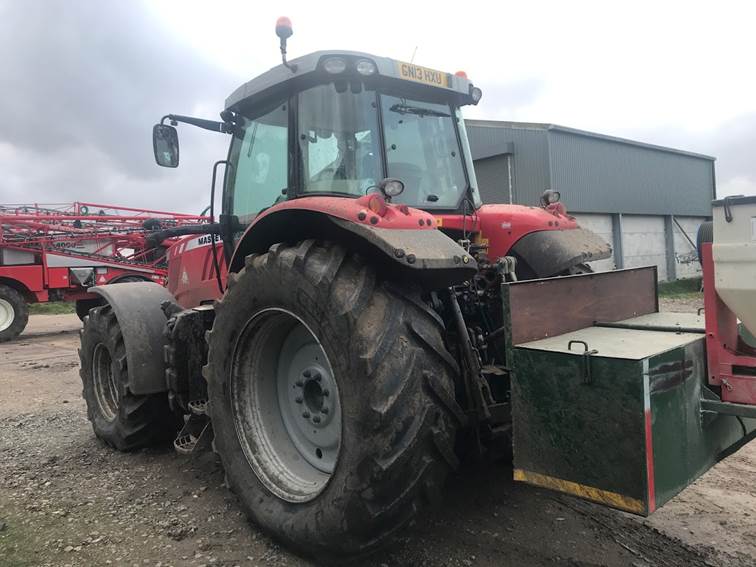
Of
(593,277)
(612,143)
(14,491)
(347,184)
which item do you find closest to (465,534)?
(593,277)

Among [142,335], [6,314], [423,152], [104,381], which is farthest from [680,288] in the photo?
[6,314]

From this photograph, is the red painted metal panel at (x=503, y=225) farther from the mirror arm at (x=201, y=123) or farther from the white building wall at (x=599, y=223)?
the white building wall at (x=599, y=223)

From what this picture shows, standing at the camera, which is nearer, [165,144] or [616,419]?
[616,419]

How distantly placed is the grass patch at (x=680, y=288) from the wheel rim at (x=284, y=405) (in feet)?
53.2

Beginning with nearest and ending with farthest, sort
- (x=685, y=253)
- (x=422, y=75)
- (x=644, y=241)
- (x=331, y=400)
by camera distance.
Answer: (x=331, y=400) < (x=422, y=75) < (x=644, y=241) < (x=685, y=253)

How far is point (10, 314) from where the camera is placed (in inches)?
484

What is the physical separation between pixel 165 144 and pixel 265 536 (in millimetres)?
2683

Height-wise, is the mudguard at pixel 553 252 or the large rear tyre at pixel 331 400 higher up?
the mudguard at pixel 553 252

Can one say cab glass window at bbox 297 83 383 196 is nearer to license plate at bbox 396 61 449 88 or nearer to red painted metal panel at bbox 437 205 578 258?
license plate at bbox 396 61 449 88

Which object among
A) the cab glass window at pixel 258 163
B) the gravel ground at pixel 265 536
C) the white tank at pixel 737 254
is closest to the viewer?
the white tank at pixel 737 254

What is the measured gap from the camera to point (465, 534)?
291 cm

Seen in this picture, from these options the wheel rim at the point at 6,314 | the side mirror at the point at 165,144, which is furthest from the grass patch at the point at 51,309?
the side mirror at the point at 165,144

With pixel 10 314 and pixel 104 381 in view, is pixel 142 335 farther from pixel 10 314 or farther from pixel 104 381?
pixel 10 314

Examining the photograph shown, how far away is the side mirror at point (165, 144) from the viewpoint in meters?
4.04
